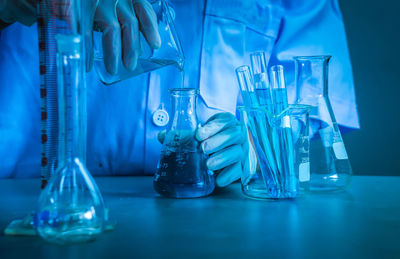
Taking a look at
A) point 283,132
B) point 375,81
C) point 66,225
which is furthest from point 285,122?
point 375,81

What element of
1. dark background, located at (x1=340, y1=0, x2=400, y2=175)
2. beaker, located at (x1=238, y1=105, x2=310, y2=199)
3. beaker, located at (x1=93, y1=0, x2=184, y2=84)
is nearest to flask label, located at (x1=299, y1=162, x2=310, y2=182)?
beaker, located at (x1=238, y1=105, x2=310, y2=199)

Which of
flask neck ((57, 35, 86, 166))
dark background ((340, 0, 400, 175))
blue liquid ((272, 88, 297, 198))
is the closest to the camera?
flask neck ((57, 35, 86, 166))

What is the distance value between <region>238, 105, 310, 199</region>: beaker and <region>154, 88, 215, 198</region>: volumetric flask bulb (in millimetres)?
94

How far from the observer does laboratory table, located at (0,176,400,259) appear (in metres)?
0.57

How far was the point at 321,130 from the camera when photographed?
0.97 m

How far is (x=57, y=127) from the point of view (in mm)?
617

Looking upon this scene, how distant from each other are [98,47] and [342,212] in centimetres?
64

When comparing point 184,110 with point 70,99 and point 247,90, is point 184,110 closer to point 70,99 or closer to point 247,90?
point 247,90

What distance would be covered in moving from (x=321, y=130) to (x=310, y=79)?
12 centimetres

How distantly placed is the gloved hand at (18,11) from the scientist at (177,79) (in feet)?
1.69

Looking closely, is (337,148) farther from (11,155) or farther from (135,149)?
(11,155)

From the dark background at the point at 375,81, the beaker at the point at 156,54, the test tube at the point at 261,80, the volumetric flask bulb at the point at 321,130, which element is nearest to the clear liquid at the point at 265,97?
the test tube at the point at 261,80

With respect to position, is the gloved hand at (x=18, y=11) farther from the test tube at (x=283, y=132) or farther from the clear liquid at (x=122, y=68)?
the test tube at (x=283, y=132)

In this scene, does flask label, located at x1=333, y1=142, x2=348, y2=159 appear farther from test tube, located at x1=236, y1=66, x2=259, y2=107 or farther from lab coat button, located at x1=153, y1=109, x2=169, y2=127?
lab coat button, located at x1=153, y1=109, x2=169, y2=127
